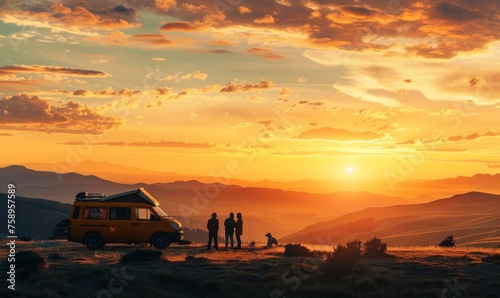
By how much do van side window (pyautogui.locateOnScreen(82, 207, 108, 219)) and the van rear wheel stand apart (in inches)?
33.9

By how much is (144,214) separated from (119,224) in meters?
1.27

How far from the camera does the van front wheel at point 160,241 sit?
104ft

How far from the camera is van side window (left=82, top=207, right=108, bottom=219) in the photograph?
3191cm

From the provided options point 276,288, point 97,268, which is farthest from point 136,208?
point 276,288

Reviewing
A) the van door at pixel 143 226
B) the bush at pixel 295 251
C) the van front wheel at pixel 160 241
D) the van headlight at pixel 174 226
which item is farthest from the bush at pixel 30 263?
the bush at pixel 295 251

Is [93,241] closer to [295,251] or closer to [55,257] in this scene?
[55,257]

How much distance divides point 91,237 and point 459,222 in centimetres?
11096

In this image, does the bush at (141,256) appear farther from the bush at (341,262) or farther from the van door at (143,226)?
the bush at (341,262)

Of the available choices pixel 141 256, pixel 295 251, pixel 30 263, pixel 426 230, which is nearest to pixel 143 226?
pixel 141 256

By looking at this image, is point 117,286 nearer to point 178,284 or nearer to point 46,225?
point 178,284

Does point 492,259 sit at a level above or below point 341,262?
below

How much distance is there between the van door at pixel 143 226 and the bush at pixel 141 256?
203 inches

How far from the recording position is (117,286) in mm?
21719

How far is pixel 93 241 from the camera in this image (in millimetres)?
31891
